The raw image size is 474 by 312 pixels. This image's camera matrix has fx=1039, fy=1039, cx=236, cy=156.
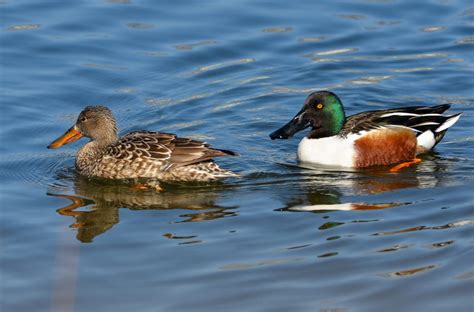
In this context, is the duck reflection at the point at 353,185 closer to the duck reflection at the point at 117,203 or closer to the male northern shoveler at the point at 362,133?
the male northern shoveler at the point at 362,133

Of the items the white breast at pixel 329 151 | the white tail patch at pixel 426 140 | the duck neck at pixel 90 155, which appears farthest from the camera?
the white tail patch at pixel 426 140

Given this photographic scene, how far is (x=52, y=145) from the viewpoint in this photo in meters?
10.9

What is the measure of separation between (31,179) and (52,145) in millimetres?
608

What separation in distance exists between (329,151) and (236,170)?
109 cm

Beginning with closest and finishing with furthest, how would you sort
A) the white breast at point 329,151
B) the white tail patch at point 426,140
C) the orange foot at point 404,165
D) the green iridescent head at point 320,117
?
1. the orange foot at point 404,165
2. the white breast at point 329,151
3. the green iridescent head at point 320,117
4. the white tail patch at point 426,140

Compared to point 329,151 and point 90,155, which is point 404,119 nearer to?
point 329,151

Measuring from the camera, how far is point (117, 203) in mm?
9773

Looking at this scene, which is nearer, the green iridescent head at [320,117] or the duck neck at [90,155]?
the duck neck at [90,155]

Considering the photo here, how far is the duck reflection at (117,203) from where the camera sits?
9.13 meters

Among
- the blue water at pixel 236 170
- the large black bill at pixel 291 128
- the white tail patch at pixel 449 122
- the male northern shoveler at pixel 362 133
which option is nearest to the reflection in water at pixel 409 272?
the blue water at pixel 236 170

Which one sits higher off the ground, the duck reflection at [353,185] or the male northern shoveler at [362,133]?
the male northern shoveler at [362,133]

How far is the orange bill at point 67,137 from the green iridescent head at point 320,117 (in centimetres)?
214

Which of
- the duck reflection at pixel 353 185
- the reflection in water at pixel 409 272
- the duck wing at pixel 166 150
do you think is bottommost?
the reflection in water at pixel 409 272

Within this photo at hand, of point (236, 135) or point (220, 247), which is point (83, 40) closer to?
point (236, 135)
